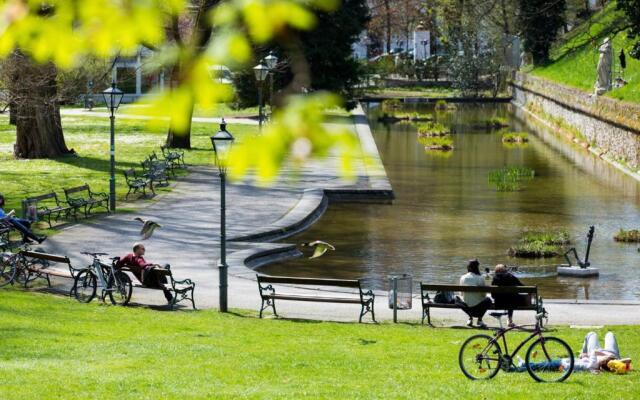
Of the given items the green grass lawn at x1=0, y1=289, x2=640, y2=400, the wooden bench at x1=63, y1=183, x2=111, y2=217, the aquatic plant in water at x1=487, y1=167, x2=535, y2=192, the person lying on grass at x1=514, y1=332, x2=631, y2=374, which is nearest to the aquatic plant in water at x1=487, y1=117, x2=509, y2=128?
the aquatic plant in water at x1=487, y1=167, x2=535, y2=192

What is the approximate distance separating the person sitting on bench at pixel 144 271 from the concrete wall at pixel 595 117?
26.6m

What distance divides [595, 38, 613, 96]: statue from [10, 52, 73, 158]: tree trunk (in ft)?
72.7

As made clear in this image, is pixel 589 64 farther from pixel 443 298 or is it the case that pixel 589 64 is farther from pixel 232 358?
pixel 232 358

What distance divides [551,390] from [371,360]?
2.56 m

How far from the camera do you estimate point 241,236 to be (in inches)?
994

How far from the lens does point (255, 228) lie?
26656mm

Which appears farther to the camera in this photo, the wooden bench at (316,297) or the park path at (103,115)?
the park path at (103,115)

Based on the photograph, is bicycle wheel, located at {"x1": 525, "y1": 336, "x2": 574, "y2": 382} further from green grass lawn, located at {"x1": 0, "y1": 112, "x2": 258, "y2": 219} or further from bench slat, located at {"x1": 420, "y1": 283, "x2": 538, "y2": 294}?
green grass lawn, located at {"x1": 0, "y1": 112, "x2": 258, "y2": 219}

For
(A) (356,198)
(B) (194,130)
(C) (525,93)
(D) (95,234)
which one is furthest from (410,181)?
(C) (525,93)

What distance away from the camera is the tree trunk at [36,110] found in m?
33.3

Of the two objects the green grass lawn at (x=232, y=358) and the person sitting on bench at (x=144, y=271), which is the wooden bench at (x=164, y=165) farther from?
the green grass lawn at (x=232, y=358)

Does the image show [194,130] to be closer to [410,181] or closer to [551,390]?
[410,181]

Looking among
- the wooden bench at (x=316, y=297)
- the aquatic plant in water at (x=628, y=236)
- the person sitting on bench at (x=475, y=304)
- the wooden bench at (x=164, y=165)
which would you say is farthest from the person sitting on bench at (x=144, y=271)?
the wooden bench at (x=164, y=165)

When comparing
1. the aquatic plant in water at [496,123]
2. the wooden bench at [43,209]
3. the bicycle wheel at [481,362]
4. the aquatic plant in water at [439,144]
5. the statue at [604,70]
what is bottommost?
the bicycle wheel at [481,362]
